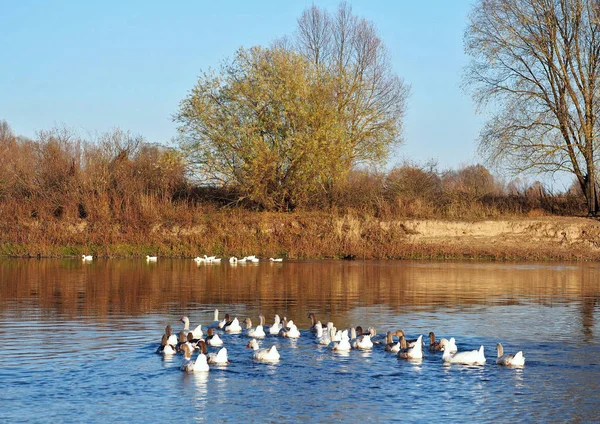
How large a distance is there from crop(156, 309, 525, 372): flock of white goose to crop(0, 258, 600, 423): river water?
232 millimetres

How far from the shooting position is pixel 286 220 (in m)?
46.4

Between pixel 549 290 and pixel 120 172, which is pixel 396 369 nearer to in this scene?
pixel 549 290

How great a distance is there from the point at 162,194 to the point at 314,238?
32.8 feet

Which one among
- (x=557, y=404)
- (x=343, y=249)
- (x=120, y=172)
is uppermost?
(x=120, y=172)

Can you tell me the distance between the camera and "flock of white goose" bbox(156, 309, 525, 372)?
1558 cm

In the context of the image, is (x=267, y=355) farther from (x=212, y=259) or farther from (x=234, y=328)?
(x=212, y=259)

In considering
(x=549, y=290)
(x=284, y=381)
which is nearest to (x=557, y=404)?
(x=284, y=381)

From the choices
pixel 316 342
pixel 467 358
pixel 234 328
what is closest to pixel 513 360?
pixel 467 358

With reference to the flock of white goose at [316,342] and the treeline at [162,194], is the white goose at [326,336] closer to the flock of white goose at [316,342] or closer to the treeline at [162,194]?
the flock of white goose at [316,342]

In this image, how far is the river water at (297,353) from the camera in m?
12.4

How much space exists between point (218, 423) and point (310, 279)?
20.8m

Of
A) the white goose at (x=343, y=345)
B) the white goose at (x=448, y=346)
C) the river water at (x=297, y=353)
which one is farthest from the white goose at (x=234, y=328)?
the white goose at (x=448, y=346)

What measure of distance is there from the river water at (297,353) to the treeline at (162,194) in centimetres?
1365

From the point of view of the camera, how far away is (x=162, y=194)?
49094 mm
